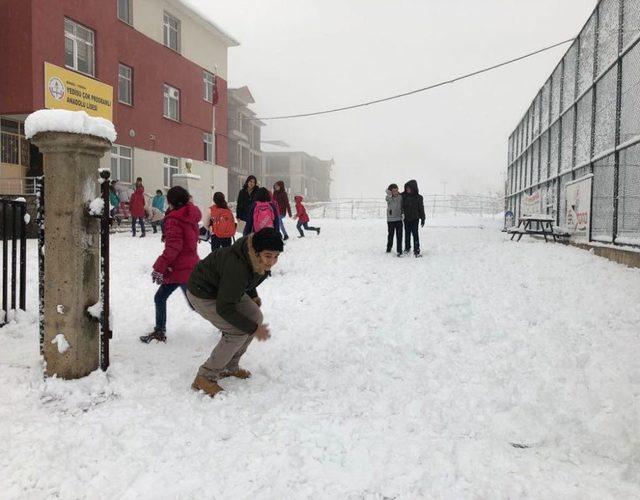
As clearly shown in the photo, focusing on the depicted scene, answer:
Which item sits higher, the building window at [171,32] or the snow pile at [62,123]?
the building window at [171,32]

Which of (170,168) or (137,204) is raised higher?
(170,168)

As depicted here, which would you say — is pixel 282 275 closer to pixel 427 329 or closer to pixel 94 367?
pixel 427 329

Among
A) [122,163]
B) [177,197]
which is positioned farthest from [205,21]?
Result: [177,197]

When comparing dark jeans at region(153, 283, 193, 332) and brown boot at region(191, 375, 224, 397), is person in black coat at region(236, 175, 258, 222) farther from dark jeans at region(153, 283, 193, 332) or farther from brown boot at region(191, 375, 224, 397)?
brown boot at region(191, 375, 224, 397)

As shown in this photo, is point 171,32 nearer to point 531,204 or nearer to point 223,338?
point 531,204

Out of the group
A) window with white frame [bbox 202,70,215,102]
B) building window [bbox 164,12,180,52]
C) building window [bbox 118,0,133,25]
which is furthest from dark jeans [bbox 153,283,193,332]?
window with white frame [bbox 202,70,215,102]

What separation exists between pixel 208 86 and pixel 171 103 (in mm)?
3799

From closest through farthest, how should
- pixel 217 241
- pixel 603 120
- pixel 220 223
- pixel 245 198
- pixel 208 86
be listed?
pixel 220 223
pixel 217 241
pixel 603 120
pixel 245 198
pixel 208 86

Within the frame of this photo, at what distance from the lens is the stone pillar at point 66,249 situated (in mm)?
3605

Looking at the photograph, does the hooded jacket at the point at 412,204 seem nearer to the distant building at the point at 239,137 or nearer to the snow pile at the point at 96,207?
the snow pile at the point at 96,207

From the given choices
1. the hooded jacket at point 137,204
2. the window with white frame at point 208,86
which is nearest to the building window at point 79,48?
the hooded jacket at point 137,204

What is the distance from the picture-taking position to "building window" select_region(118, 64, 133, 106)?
66.8 ft

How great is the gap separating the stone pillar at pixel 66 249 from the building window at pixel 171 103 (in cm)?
2113

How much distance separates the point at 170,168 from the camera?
2355cm
